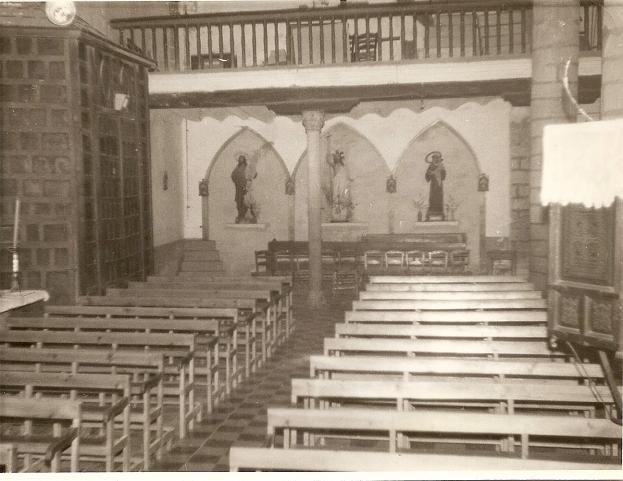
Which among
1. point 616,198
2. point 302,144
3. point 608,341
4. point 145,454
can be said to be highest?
point 302,144

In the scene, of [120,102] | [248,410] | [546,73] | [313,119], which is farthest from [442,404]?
[313,119]

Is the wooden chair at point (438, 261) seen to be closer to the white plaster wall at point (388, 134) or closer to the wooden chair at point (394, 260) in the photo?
the wooden chair at point (394, 260)

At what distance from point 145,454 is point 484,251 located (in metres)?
13.1

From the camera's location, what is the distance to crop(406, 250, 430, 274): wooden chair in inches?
583

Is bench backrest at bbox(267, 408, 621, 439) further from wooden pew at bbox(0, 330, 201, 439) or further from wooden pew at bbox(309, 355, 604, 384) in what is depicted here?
wooden pew at bbox(0, 330, 201, 439)

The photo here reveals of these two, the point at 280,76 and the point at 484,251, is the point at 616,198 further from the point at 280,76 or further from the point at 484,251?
the point at 484,251

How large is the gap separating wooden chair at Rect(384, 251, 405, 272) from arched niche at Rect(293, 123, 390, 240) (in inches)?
103

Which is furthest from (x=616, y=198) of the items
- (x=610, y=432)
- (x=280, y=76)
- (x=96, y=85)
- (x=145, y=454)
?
(x=280, y=76)

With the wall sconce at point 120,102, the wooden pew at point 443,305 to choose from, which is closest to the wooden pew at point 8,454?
the wooden pew at point 443,305

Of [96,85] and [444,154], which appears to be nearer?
[96,85]

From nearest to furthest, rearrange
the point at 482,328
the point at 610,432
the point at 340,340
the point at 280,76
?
the point at 610,432 → the point at 340,340 → the point at 482,328 → the point at 280,76

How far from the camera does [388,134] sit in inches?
691

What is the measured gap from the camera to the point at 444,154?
17438mm

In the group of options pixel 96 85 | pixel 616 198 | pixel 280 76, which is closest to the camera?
pixel 616 198
